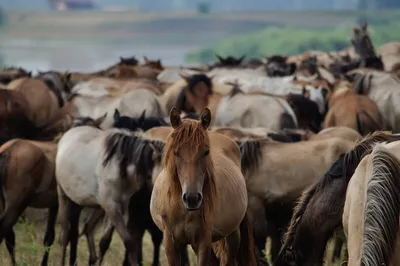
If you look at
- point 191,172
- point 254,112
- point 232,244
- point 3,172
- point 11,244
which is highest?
point 191,172

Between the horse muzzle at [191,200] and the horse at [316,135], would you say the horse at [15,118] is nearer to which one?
the horse at [316,135]

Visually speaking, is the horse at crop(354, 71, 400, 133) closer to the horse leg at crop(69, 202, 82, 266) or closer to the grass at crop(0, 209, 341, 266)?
the grass at crop(0, 209, 341, 266)

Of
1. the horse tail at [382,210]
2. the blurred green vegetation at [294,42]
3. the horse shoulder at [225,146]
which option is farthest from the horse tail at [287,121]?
the blurred green vegetation at [294,42]

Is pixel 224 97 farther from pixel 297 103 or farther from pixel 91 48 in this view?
pixel 91 48

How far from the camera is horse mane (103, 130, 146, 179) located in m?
9.73

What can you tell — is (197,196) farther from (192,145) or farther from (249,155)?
(249,155)

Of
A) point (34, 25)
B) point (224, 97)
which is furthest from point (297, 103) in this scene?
point (34, 25)

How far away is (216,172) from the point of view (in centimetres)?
790

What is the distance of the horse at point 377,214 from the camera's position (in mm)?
5789

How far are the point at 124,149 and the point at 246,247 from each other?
167cm

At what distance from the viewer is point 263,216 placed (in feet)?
32.0

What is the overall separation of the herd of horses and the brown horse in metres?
0.01

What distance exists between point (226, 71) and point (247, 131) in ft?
29.9

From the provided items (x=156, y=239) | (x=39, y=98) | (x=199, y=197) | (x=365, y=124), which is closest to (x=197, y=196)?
(x=199, y=197)
